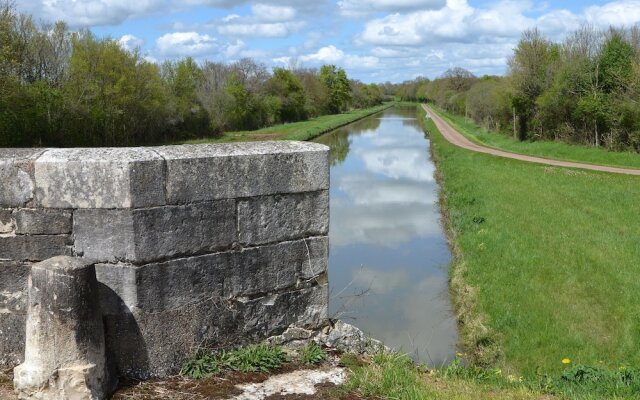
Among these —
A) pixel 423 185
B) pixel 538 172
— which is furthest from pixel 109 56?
pixel 538 172

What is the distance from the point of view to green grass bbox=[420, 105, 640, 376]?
7953 mm

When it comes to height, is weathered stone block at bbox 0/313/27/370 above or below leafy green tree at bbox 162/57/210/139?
below

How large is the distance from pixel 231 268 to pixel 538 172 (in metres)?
21.4

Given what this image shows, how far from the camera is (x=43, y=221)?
11.5 ft

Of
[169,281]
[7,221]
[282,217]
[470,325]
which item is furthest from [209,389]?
[470,325]

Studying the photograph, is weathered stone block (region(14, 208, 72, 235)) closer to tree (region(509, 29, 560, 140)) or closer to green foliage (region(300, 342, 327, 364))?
green foliage (region(300, 342, 327, 364))

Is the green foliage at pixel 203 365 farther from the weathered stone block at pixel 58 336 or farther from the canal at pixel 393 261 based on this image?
the canal at pixel 393 261

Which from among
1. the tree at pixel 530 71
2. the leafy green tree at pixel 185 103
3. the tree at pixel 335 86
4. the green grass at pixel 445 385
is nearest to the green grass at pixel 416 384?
the green grass at pixel 445 385

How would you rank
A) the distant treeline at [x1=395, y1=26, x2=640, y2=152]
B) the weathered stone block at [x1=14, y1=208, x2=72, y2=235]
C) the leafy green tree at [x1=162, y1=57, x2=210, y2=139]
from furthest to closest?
1. the leafy green tree at [x1=162, y1=57, x2=210, y2=139]
2. the distant treeline at [x1=395, y1=26, x2=640, y2=152]
3. the weathered stone block at [x1=14, y1=208, x2=72, y2=235]

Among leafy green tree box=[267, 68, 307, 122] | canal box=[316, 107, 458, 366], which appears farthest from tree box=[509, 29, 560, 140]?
leafy green tree box=[267, 68, 307, 122]

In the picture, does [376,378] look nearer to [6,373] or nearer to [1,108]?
[6,373]

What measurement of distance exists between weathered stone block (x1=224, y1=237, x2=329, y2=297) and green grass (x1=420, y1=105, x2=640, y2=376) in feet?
12.9

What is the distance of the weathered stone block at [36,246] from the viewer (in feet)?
11.5

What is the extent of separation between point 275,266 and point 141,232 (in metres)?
0.92
